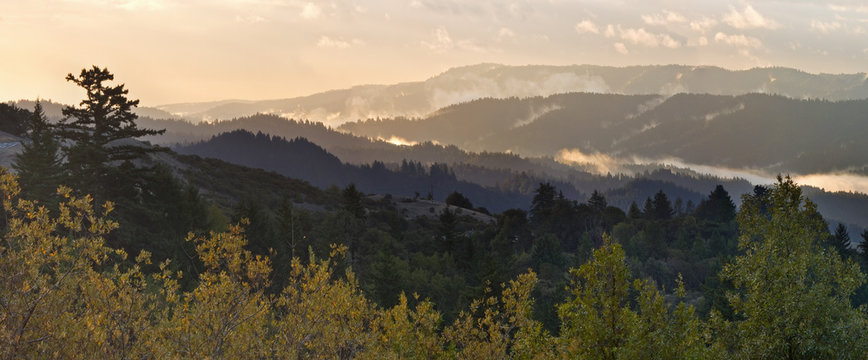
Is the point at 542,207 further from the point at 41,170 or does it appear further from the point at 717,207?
the point at 41,170

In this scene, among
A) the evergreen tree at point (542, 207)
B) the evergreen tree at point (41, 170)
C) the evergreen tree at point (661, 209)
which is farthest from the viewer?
the evergreen tree at point (661, 209)

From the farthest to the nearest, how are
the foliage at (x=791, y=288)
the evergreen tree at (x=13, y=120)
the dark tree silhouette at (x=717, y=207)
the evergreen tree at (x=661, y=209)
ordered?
the evergreen tree at (x=661, y=209) → the dark tree silhouette at (x=717, y=207) → the evergreen tree at (x=13, y=120) → the foliage at (x=791, y=288)

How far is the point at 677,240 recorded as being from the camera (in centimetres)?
14988

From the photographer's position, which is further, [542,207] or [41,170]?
[542,207]

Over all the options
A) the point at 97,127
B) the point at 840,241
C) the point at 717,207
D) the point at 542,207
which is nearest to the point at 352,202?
the point at 97,127

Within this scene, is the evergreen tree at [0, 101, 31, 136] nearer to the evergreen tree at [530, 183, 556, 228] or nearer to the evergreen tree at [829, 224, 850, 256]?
the evergreen tree at [530, 183, 556, 228]

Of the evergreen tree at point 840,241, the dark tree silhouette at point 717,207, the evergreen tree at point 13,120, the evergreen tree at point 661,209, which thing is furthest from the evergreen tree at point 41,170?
the dark tree silhouette at point 717,207

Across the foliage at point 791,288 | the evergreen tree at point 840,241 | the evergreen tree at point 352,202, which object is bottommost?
the evergreen tree at point 840,241

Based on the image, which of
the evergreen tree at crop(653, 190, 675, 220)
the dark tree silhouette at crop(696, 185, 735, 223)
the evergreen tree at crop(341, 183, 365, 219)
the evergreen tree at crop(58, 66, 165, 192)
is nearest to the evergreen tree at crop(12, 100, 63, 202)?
the evergreen tree at crop(58, 66, 165, 192)

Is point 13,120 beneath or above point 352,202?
above

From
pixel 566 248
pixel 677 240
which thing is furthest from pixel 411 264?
pixel 677 240

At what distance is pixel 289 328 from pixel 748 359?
15889 millimetres

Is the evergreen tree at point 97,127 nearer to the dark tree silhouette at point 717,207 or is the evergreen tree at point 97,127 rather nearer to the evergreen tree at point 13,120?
the evergreen tree at point 13,120

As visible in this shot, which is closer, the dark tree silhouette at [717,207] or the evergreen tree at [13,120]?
the evergreen tree at [13,120]
